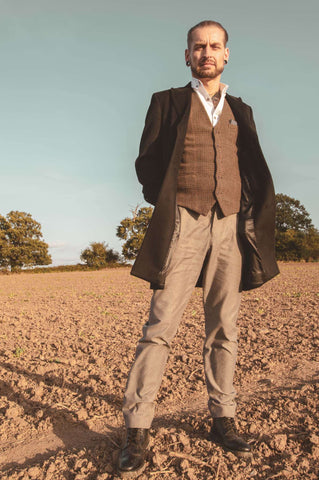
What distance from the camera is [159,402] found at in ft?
11.3

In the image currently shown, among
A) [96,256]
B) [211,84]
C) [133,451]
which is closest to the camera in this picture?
[133,451]

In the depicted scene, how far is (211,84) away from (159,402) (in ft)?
8.60

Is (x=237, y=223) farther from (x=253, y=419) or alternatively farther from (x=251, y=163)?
(x=253, y=419)

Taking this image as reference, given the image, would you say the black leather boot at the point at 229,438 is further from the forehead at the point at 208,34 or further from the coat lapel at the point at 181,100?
the forehead at the point at 208,34

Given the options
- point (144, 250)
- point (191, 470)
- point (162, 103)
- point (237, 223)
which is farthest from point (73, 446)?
point (162, 103)

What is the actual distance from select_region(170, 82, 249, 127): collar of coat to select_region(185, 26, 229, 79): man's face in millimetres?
136

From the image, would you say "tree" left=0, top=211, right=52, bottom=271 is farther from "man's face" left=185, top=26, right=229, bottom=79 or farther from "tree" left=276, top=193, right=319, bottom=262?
"man's face" left=185, top=26, right=229, bottom=79

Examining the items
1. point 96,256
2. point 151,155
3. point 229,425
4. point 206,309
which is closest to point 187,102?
point 151,155

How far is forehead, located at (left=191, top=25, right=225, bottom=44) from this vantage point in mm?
2363

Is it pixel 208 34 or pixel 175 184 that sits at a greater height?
pixel 208 34

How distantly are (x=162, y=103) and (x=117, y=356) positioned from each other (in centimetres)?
347

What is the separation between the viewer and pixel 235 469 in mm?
2211

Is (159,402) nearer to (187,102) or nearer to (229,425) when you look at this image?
(229,425)

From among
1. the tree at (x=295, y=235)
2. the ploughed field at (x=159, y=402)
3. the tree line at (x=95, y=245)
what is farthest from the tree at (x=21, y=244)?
the ploughed field at (x=159, y=402)
